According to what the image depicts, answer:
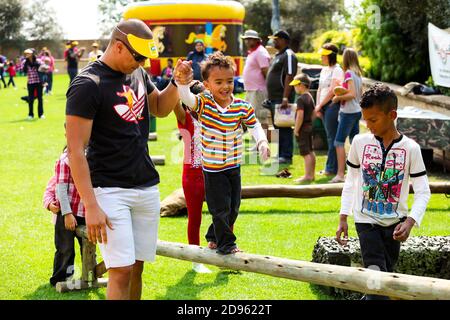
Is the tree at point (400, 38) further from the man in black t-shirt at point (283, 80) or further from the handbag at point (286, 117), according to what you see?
the handbag at point (286, 117)

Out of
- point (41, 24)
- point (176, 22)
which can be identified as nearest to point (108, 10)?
point (41, 24)

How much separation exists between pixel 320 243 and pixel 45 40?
6760cm

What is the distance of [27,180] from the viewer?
487 inches

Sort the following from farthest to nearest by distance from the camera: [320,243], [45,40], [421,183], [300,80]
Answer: [45,40]
[300,80]
[320,243]
[421,183]

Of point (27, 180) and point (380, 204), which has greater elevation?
point (380, 204)

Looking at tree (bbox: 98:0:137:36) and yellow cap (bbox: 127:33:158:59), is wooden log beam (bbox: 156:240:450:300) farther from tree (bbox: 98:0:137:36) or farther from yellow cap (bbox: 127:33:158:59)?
tree (bbox: 98:0:137:36)

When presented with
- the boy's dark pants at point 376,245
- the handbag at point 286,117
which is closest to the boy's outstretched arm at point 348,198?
the boy's dark pants at point 376,245

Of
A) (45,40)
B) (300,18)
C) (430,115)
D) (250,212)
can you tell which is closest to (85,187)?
(250,212)

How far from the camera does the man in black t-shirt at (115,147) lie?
4688 millimetres

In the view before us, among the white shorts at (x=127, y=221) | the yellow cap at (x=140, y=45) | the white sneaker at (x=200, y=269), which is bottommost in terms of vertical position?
the white sneaker at (x=200, y=269)

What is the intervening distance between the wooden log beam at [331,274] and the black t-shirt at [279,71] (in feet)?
25.9

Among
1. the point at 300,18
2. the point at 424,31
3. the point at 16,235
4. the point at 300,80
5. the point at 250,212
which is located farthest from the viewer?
the point at 300,18

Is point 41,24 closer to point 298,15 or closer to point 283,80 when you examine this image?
point 298,15

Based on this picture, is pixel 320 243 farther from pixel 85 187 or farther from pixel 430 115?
pixel 430 115
